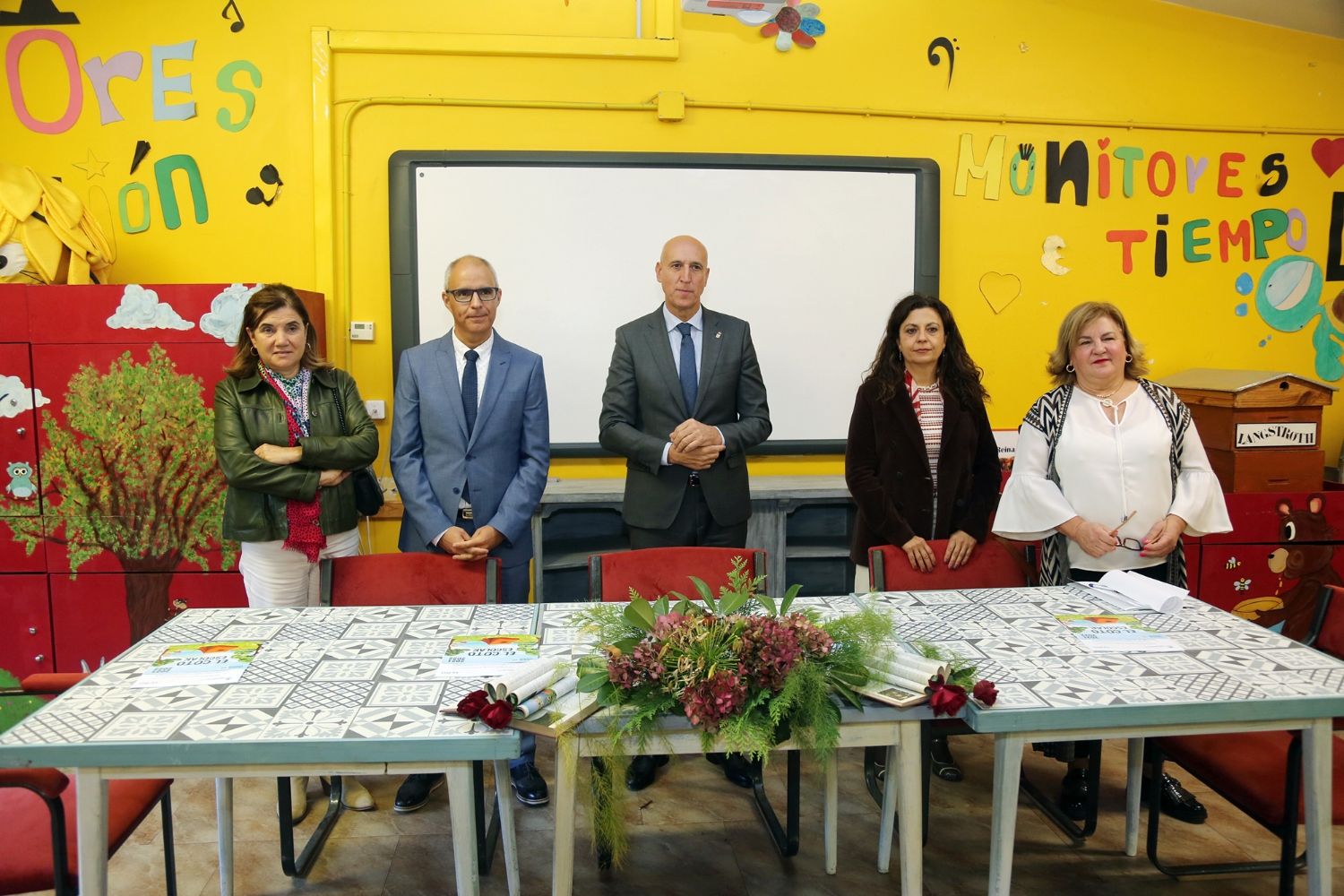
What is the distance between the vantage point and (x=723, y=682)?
5.30ft

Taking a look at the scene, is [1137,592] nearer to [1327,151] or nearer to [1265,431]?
[1265,431]

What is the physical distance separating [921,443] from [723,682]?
151 centimetres

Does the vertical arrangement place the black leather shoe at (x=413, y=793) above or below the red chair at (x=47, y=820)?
below

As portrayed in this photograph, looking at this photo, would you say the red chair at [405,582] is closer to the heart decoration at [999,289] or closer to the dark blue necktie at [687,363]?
the dark blue necktie at [687,363]

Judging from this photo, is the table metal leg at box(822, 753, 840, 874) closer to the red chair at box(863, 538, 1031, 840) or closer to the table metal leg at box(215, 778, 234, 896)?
the red chair at box(863, 538, 1031, 840)

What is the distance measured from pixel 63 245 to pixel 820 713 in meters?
3.47

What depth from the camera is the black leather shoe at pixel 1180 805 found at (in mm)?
2742

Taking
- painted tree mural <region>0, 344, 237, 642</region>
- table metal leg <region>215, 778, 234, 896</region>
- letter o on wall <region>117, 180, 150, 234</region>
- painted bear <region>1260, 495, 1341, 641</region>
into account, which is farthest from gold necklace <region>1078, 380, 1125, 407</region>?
letter o on wall <region>117, 180, 150, 234</region>

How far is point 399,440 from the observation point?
2918 millimetres

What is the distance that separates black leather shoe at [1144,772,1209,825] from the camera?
274 centimetres

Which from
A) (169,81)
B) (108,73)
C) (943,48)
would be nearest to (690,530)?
(943,48)

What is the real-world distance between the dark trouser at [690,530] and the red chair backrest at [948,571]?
1.87ft

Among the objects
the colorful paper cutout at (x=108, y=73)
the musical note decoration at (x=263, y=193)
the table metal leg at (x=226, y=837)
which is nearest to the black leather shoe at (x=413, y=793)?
the table metal leg at (x=226, y=837)

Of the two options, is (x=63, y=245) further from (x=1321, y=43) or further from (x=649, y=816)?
(x=1321, y=43)
